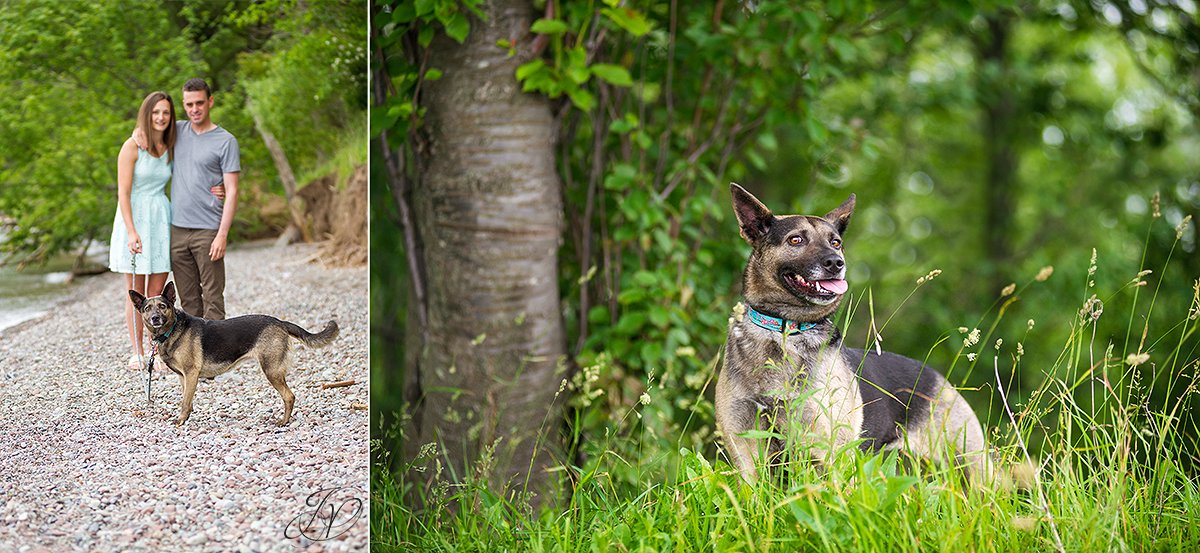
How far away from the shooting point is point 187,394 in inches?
107

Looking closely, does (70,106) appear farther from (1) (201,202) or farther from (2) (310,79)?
(2) (310,79)

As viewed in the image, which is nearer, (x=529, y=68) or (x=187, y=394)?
(x=187, y=394)

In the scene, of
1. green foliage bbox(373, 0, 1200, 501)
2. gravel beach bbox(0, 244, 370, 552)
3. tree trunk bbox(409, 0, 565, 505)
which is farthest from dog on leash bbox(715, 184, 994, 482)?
tree trunk bbox(409, 0, 565, 505)

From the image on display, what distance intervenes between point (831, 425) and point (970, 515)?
1.55 feet

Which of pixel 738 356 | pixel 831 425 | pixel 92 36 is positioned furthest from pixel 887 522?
pixel 92 36

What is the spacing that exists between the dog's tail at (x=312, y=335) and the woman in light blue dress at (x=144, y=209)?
388 millimetres

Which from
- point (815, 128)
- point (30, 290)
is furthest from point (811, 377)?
point (30, 290)

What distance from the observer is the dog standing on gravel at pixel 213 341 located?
8.76ft

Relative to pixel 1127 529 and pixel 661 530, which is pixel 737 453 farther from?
pixel 1127 529

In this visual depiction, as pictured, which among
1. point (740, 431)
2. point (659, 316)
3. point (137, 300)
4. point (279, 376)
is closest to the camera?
point (740, 431)

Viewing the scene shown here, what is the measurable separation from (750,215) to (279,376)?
1.49 m

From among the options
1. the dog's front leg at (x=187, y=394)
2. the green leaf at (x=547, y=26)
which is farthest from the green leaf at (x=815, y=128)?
the dog's front leg at (x=187, y=394)

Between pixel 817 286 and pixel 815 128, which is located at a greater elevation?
pixel 817 286

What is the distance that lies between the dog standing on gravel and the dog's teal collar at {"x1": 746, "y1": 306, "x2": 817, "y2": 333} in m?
A: 1.32
